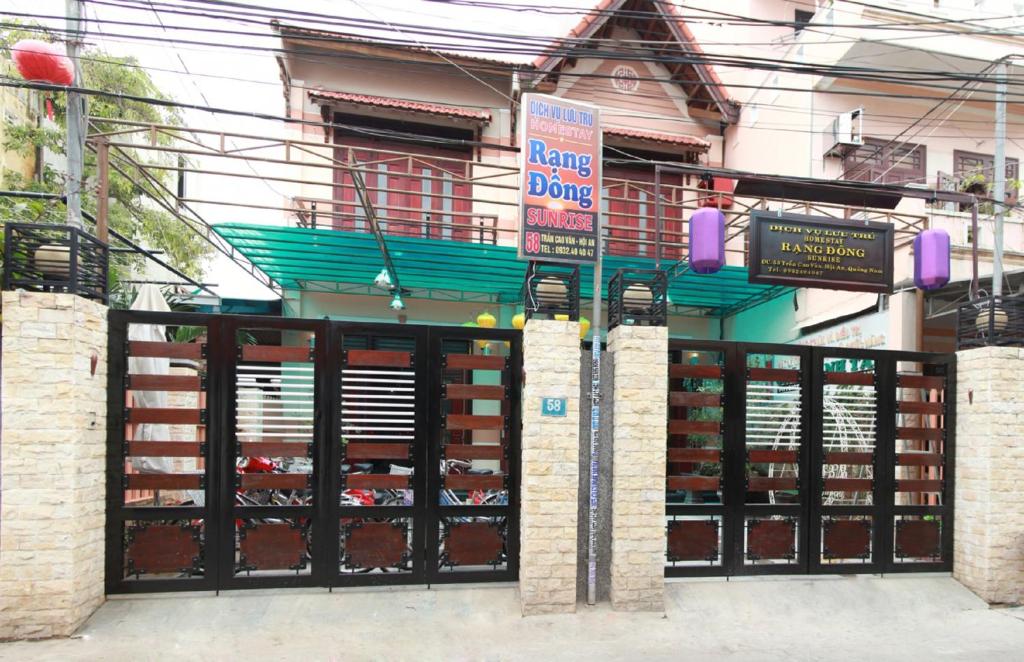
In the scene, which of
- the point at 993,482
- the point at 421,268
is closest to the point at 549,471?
the point at 993,482

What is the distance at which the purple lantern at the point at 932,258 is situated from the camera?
22.9 ft

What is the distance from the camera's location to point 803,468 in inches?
256

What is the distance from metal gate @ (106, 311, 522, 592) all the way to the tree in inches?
178

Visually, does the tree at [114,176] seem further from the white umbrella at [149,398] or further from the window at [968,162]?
the window at [968,162]

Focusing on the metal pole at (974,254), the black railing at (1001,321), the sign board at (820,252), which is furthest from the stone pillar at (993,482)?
the sign board at (820,252)

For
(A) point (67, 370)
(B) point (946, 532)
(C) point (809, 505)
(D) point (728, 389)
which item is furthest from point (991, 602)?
(A) point (67, 370)

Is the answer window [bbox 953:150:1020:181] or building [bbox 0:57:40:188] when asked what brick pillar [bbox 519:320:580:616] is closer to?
building [bbox 0:57:40:188]

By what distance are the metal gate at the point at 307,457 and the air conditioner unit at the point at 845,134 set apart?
8554 millimetres

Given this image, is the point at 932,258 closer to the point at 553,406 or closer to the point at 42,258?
the point at 553,406

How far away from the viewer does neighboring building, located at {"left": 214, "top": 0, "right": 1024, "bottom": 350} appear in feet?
35.1

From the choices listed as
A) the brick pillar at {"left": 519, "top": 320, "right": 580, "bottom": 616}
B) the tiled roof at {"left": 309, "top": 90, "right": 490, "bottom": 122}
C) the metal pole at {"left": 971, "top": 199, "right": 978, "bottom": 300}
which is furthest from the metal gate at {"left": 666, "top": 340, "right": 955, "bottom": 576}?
the tiled roof at {"left": 309, "top": 90, "right": 490, "bottom": 122}

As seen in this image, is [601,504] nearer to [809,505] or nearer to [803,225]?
[809,505]

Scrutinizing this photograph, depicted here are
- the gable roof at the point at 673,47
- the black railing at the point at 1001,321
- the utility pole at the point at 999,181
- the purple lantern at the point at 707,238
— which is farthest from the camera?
the gable roof at the point at 673,47

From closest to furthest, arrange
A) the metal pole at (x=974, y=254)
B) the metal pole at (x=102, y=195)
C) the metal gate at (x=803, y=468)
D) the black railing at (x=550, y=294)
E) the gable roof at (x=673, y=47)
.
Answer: the black railing at (x=550, y=294)
the metal pole at (x=102, y=195)
the metal gate at (x=803, y=468)
the metal pole at (x=974, y=254)
the gable roof at (x=673, y=47)
